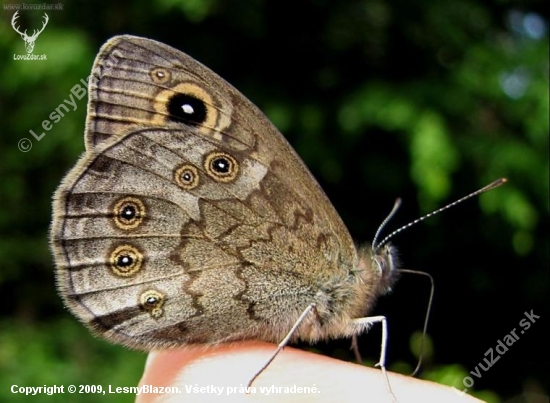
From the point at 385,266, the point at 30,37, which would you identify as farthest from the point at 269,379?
the point at 30,37

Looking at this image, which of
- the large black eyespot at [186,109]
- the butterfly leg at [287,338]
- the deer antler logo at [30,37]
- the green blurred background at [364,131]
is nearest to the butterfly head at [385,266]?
the butterfly leg at [287,338]

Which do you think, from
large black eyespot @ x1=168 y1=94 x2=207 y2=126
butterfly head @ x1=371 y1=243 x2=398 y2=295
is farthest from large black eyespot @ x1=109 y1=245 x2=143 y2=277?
butterfly head @ x1=371 y1=243 x2=398 y2=295

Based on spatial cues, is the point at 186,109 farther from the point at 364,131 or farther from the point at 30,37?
the point at 30,37

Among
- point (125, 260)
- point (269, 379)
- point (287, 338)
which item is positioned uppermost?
point (125, 260)

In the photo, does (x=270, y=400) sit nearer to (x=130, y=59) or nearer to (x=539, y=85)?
(x=130, y=59)

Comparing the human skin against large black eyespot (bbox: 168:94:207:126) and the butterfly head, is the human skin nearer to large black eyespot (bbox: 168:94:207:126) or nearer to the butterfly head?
the butterfly head

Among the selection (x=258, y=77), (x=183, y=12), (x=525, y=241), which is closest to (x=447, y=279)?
(x=525, y=241)

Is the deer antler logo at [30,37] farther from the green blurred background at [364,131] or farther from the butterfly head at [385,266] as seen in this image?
the butterfly head at [385,266]
